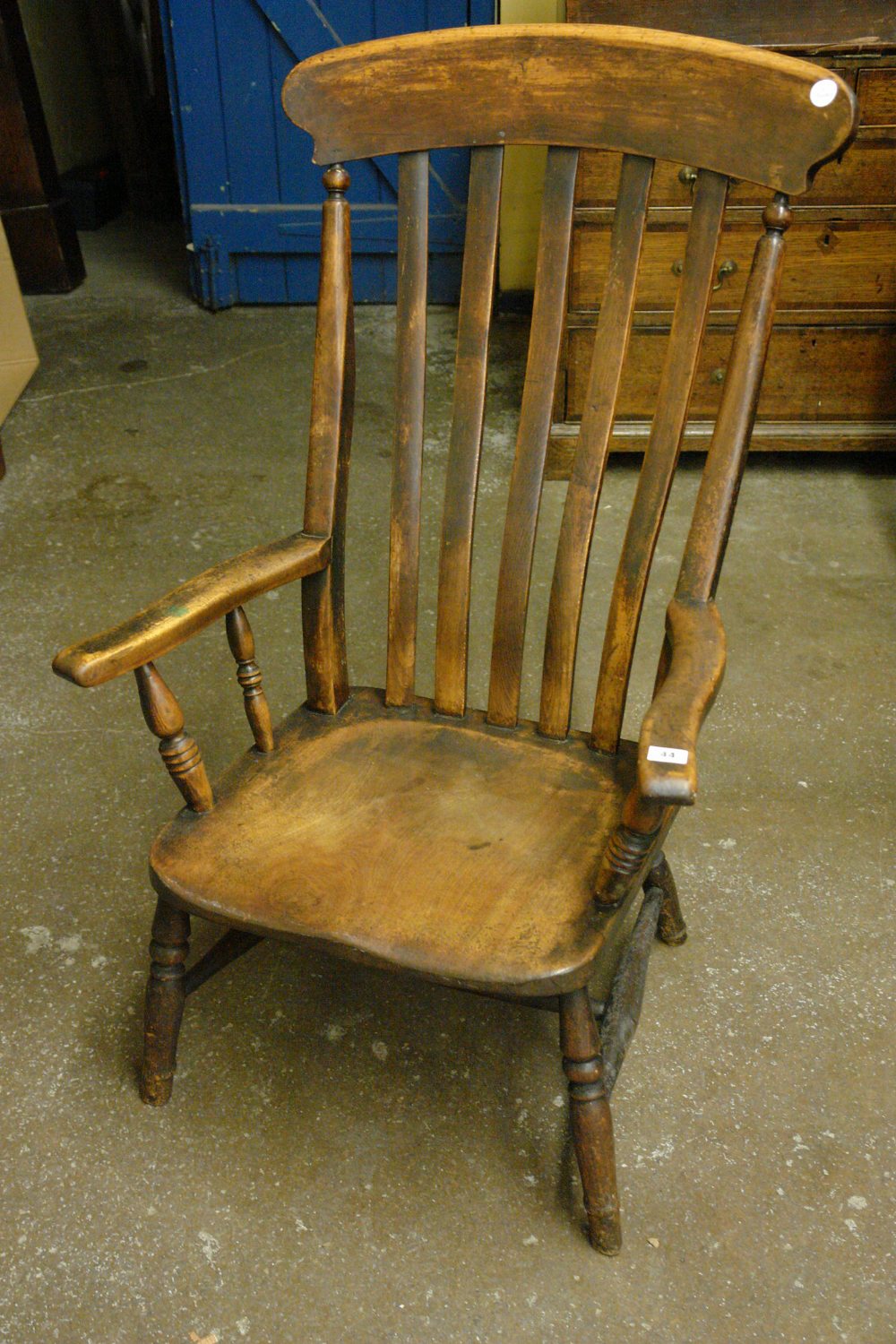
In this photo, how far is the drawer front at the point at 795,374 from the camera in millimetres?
2912

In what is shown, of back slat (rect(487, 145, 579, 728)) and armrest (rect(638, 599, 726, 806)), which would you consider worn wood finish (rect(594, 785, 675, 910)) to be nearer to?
armrest (rect(638, 599, 726, 806))

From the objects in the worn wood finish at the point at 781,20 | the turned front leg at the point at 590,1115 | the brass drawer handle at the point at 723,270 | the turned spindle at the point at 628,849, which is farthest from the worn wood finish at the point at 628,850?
the worn wood finish at the point at 781,20

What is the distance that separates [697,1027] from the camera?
165cm

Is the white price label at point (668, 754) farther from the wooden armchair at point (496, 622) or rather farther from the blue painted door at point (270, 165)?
the blue painted door at point (270, 165)

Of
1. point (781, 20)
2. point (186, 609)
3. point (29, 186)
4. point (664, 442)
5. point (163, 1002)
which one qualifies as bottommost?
point (29, 186)

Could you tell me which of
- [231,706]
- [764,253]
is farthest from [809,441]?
[764,253]

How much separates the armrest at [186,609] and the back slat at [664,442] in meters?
0.39

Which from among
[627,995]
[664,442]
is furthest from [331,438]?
[627,995]

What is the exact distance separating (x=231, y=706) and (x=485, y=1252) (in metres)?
1.25

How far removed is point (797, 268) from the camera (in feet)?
9.26

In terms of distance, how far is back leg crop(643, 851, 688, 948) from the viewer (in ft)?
5.34

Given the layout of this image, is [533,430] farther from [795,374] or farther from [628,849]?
[795,374]

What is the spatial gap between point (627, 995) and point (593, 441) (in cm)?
72

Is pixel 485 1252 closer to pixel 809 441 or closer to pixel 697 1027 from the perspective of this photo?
pixel 697 1027
